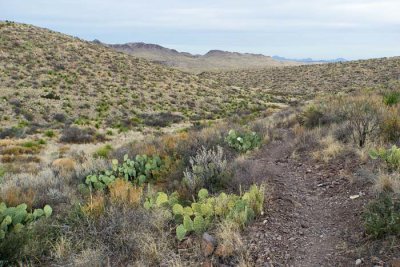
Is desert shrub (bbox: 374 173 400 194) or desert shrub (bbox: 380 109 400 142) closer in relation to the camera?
desert shrub (bbox: 374 173 400 194)

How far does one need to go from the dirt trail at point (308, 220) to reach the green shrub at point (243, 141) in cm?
243

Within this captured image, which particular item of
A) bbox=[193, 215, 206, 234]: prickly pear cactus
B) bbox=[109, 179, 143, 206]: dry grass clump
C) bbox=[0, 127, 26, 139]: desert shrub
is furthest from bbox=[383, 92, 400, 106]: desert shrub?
bbox=[0, 127, 26, 139]: desert shrub

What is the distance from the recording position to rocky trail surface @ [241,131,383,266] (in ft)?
15.4

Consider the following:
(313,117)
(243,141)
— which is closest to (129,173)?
(243,141)

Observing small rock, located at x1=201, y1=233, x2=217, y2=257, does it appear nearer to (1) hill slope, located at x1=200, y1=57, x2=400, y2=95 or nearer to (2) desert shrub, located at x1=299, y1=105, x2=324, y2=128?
(2) desert shrub, located at x1=299, y1=105, x2=324, y2=128

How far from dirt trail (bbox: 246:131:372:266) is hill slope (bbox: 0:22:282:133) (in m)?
22.0

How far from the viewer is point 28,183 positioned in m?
8.95

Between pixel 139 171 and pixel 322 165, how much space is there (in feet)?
14.5

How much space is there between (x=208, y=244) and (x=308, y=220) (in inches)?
63.7

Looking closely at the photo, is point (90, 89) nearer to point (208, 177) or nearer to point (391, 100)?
point (391, 100)

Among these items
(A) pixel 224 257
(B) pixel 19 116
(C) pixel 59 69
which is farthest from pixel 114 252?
(C) pixel 59 69

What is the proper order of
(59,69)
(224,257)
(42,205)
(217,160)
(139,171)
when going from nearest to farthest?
(224,257), (42,205), (217,160), (139,171), (59,69)

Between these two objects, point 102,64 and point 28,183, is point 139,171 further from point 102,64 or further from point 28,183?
point 102,64

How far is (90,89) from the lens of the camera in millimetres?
39688
